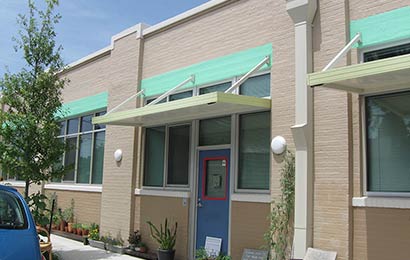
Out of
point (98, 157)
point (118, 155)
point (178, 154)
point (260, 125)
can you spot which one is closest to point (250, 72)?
point (260, 125)

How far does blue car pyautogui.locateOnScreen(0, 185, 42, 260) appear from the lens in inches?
216

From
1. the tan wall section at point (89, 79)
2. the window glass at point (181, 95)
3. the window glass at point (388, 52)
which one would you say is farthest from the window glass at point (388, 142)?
the tan wall section at point (89, 79)

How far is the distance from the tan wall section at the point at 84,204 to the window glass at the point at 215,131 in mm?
4658

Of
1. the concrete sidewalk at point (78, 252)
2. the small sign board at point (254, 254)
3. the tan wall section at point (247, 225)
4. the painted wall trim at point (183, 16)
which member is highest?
the painted wall trim at point (183, 16)

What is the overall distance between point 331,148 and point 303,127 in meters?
0.54

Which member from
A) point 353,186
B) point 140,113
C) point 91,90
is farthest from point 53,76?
point 353,186

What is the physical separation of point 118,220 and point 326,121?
255 inches

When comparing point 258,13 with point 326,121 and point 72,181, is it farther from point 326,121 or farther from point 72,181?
point 72,181

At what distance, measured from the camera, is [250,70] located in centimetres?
891

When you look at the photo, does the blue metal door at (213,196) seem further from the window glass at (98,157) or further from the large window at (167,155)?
the window glass at (98,157)

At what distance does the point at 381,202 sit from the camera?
6.70 metres

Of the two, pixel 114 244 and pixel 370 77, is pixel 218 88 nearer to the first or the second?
pixel 370 77

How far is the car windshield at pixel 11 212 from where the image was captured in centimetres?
591

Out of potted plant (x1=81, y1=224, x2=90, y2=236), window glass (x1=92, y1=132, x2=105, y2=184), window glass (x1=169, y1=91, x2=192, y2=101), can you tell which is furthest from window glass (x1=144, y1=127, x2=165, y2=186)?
potted plant (x1=81, y1=224, x2=90, y2=236)
